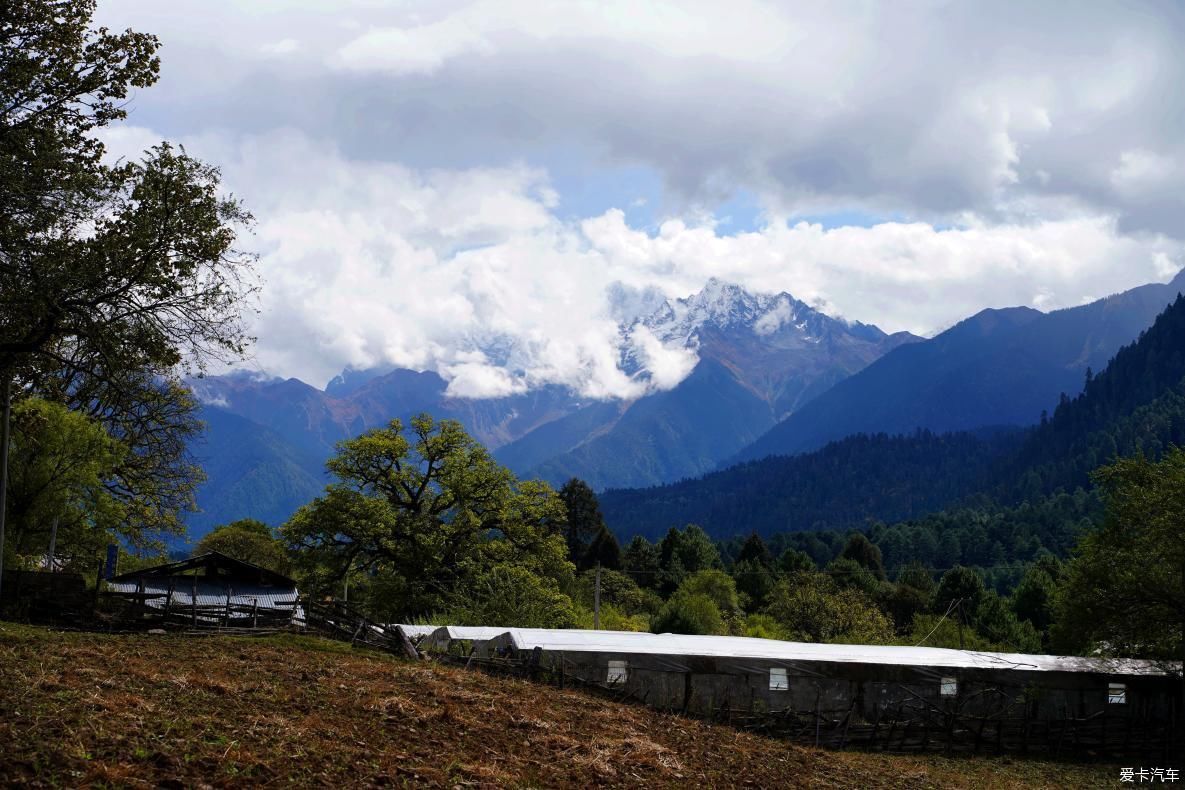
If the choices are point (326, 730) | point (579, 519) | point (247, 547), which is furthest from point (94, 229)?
point (579, 519)

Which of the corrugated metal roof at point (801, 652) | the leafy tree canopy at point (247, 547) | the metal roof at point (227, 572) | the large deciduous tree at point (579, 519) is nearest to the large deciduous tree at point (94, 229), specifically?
the corrugated metal roof at point (801, 652)

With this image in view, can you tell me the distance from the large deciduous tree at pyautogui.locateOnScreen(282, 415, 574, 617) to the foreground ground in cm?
2823

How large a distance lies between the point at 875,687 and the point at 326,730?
77.7 feet

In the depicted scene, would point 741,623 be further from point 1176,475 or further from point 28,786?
point 28,786

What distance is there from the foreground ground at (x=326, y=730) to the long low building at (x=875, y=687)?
150 inches

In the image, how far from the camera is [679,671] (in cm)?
3241

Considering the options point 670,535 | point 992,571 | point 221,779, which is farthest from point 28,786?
point 992,571

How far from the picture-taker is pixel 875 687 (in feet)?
116

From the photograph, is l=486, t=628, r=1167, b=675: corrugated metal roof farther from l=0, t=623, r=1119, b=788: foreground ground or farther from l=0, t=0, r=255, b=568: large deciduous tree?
l=0, t=0, r=255, b=568: large deciduous tree

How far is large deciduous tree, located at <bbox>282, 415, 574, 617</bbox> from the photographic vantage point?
56031mm

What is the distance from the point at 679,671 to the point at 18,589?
71.4ft

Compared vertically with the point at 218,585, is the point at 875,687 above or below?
below

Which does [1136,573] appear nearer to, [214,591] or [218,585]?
[214,591]

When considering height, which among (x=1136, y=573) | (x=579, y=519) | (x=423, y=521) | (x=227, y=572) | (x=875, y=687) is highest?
(x=579, y=519)
